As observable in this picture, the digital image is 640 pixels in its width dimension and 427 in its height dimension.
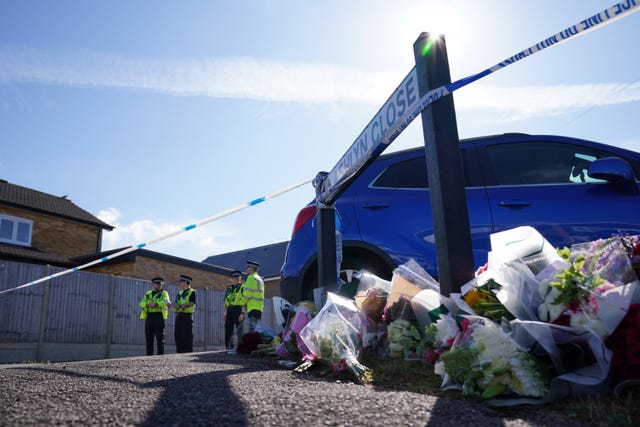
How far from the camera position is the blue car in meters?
4.05

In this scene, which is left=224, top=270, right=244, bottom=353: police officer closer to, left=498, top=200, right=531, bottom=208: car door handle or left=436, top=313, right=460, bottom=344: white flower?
left=498, top=200, right=531, bottom=208: car door handle

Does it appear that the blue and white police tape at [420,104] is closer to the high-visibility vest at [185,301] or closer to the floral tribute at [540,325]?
the floral tribute at [540,325]

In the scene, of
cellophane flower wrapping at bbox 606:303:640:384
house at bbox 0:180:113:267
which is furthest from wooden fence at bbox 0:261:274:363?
cellophane flower wrapping at bbox 606:303:640:384

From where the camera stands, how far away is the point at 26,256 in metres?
17.1

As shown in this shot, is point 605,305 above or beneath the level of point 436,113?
beneath

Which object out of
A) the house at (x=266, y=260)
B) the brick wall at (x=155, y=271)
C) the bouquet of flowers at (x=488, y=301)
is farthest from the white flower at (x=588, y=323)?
the house at (x=266, y=260)

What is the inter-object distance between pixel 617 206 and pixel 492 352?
2.71m

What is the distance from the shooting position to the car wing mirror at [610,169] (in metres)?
3.82

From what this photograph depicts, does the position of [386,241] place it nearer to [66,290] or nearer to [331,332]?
[331,332]

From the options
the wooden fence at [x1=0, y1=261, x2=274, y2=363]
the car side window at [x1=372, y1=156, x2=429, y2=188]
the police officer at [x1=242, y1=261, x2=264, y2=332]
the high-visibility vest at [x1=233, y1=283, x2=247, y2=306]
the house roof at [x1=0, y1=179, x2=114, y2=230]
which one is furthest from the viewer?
the house roof at [x1=0, y1=179, x2=114, y2=230]

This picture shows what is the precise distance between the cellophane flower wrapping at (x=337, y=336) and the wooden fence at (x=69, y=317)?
10.4 metres

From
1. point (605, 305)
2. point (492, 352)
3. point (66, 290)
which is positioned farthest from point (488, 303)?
point (66, 290)

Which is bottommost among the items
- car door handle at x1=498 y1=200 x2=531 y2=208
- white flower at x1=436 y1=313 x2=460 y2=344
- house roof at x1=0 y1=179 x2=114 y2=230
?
white flower at x1=436 y1=313 x2=460 y2=344

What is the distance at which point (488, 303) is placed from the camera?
2.46 meters
